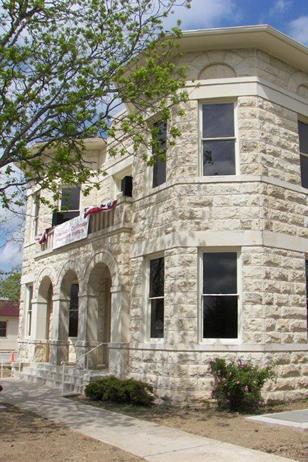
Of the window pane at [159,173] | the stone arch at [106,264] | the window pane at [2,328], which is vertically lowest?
the window pane at [2,328]

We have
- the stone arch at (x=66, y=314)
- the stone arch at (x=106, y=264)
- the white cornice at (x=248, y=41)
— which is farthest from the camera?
the stone arch at (x=66, y=314)

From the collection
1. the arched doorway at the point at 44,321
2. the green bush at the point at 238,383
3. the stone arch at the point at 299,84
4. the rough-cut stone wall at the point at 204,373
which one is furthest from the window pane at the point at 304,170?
the arched doorway at the point at 44,321

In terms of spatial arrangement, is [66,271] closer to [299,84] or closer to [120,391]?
[120,391]

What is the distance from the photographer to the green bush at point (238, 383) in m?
10.9

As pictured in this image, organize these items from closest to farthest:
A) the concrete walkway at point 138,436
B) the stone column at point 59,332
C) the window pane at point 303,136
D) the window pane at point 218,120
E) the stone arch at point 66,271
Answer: the concrete walkway at point 138,436 → the window pane at point 218,120 → the window pane at point 303,136 → the stone arch at point 66,271 → the stone column at point 59,332

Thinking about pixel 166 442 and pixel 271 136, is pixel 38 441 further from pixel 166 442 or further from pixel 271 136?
pixel 271 136

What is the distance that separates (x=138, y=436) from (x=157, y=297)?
15.7 feet

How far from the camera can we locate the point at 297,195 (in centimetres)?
1330

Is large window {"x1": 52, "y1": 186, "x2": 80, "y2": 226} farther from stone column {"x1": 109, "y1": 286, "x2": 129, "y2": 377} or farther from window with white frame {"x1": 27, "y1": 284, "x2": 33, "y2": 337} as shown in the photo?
stone column {"x1": 109, "y1": 286, "x2": 129, "y2": 377}

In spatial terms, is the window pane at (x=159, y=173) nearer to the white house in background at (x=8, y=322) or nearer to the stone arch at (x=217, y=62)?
the stone arch at (x=217, y=62)

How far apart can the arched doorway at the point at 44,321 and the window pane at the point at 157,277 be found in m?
6.80

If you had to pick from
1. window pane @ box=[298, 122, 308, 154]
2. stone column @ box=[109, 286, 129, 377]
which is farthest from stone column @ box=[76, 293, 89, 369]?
window pane @ box=[298, 122, 308, 154]

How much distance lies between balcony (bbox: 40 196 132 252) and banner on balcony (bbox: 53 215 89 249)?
0.93 feet

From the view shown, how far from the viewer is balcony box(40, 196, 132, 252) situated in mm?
14609
